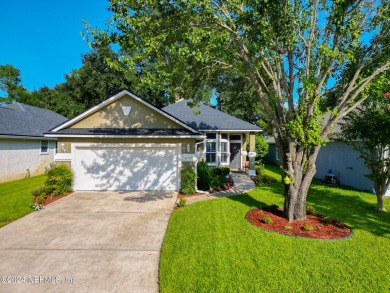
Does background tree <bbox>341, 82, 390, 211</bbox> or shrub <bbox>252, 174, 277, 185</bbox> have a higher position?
background tree <bbox>341, 82, 390, 211</bbox>

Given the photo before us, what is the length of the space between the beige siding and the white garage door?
1275 millimetres

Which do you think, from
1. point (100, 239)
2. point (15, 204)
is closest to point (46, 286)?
point (100, 239)

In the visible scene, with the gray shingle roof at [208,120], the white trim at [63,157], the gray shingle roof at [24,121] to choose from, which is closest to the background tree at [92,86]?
the gray shingle roof at [24,121]

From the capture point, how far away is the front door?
19470 millimetres

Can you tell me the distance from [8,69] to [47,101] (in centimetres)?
1521

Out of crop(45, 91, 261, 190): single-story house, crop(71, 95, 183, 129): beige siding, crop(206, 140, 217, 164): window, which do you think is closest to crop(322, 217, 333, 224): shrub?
crop(45, 91, 261, 190): single-story house

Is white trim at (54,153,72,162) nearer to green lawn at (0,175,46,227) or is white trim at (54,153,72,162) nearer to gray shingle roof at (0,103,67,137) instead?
green lawn at (0,175,46,227)

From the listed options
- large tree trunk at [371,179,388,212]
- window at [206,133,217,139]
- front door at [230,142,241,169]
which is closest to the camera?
large tree trunk at [371,179,388,212]

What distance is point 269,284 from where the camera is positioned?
467cm

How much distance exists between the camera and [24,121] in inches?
731

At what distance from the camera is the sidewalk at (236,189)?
11.3 meters

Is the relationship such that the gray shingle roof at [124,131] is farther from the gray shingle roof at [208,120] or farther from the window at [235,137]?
the window at [235,137]

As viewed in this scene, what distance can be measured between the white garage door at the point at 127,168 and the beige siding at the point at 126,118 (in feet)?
4.18

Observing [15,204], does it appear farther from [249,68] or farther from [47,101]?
[47,101]
